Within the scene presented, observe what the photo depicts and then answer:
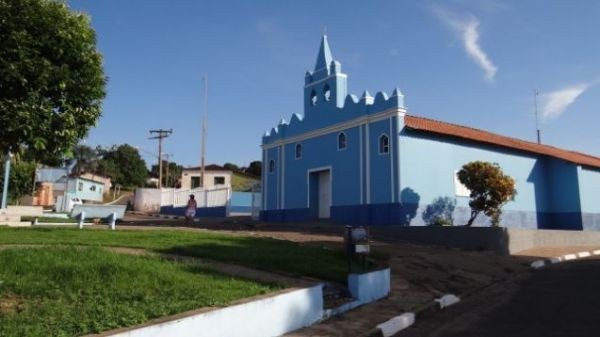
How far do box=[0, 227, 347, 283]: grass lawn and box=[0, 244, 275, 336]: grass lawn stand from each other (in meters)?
1.39

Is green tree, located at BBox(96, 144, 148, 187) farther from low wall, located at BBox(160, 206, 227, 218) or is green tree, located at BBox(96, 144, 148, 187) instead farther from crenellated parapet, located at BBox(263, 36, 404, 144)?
crenellated parapet, located at BBox(263, 36, 404, 144)

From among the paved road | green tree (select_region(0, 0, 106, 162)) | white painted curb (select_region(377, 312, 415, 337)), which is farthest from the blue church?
green tree (select_region(0, 0, 106, 162))

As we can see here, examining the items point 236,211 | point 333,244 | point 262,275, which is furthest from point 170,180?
point 262,275

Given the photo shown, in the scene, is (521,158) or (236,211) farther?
(236,211)

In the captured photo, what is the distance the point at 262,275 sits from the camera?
8.47 meters

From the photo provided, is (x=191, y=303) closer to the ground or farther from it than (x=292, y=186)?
closer to the ground

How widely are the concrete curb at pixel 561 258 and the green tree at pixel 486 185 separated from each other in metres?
3.11

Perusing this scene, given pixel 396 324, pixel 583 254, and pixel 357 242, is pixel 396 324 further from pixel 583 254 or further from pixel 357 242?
pixel 583 254

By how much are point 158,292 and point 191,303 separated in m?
0.60

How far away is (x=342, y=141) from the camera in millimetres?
23516

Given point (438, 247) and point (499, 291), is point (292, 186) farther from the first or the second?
point (499, 291)

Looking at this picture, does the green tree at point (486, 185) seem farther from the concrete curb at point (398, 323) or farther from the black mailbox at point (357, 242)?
the black mailbox at point (357, 242)

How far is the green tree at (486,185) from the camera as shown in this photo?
790 inches

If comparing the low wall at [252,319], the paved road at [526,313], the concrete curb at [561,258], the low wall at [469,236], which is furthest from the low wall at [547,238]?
the low wall at [252,319]
